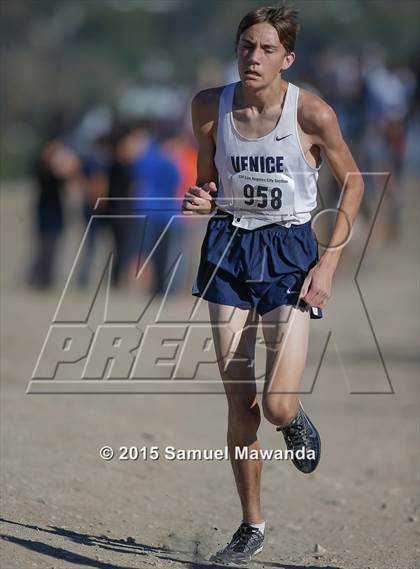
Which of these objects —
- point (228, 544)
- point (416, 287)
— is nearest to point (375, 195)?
point (416, 287)

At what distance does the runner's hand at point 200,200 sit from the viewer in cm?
569

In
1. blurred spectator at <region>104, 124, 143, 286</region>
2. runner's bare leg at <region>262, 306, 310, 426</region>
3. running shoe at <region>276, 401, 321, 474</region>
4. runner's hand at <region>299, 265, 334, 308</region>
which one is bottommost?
blurred spectator at <region>104, 124, 143, 286</region>

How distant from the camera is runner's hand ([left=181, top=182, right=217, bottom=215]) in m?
5.69

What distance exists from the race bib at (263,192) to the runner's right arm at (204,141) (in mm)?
142

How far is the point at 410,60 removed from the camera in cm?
2194

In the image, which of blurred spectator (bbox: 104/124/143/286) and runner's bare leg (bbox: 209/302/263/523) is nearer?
runner's bare leg (bbox: 209/302/263/523)

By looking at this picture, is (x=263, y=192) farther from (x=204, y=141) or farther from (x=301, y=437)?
(x=301, y=437)

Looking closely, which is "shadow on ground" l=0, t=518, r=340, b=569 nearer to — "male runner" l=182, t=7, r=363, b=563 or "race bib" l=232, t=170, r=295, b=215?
"male runner" l=182, t=7, r=363, b=563

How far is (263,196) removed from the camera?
566cm

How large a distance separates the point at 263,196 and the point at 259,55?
0.66 meters

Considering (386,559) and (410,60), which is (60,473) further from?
(410,60)

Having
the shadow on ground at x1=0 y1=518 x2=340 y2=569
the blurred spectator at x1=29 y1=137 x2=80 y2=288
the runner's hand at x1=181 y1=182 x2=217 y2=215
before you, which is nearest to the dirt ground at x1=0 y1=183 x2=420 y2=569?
the shadow on ground at x1=0 y1=518 x2=340 y2=569
